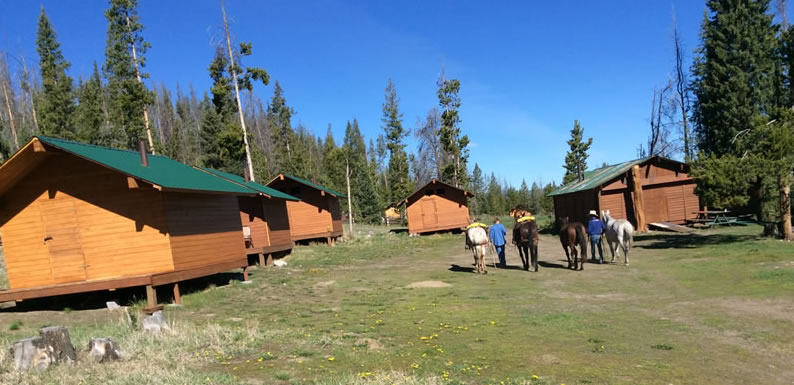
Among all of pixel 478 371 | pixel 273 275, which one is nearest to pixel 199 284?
pixel 273 275

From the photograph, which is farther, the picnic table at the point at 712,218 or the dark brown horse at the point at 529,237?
the picnic table at the point at 712,218

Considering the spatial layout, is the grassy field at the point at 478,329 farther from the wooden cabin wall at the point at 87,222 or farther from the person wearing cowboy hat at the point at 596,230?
the wooden cabin wall at the point at 87,222

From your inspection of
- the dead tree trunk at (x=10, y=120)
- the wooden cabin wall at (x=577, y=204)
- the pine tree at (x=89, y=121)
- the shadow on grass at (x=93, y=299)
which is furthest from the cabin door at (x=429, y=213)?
the dead tree trunk at (x=10, y=120)

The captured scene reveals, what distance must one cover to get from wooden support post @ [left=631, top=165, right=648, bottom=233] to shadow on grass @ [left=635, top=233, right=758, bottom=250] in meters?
3.06

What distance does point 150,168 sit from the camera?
46.4ft

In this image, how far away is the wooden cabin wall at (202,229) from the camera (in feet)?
44.6

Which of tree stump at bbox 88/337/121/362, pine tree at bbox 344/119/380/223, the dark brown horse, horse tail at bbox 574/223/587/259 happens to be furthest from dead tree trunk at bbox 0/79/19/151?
horse tail at bbox 574/223/587/259

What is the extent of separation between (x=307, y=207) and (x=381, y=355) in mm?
27701

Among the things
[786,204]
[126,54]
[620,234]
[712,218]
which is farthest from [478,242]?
[126,54]

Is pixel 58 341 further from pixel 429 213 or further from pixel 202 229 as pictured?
pixel 429 213

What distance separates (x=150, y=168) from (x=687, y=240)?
81.3ft

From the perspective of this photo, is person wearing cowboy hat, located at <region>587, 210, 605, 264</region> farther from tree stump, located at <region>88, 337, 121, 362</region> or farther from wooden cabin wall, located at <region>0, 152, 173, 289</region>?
tree stump, located at <region>88, 337, 121, 362</region>

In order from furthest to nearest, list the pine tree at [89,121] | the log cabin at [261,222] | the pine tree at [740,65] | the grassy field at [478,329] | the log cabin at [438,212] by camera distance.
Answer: the log cabin at [438,212], the pine tree at [740,65], the pine tree at [89,121], the log cabin at [261,222], the grassy field at [478,329]

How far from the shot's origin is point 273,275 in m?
19.7
